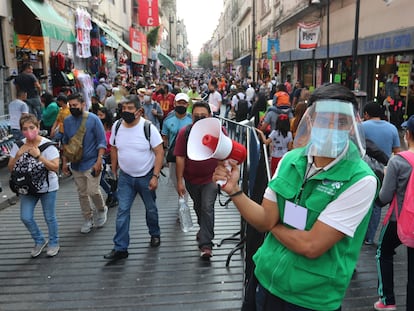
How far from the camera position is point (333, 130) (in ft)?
6.23

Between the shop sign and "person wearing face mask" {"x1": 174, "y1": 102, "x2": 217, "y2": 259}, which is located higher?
the shop sign

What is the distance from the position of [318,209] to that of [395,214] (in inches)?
68.8

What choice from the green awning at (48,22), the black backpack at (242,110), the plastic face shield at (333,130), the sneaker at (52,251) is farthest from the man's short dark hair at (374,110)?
the black backpack at (242,110)

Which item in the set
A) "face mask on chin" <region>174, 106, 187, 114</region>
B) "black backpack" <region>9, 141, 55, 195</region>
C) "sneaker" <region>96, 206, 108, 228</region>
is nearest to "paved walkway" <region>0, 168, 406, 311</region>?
"sneaker" <region>96, 206, 108, 228</region>

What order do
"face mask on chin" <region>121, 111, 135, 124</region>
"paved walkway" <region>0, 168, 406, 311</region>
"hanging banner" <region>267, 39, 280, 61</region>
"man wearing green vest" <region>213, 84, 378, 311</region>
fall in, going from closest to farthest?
"man wearing green vest" <region>213, 84, 378, 311</region>
"paved walkway" <region>0, 168, 406, 311</region>
"face mask on chin" <region>121, 111, 135, 124</region>
"hanging banner" <region>267, 39, 280, 61</region>

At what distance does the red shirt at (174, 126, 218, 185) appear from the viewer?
4586 mm

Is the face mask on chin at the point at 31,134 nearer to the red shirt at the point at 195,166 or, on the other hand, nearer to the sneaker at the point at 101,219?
the red shirt at the point at 195,166

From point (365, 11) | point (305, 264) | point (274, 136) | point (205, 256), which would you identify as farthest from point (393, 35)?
point (305, 264)

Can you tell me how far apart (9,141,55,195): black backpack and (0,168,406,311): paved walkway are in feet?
2.85

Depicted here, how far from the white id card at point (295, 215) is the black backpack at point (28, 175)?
343cm

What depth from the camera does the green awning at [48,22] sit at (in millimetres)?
9875

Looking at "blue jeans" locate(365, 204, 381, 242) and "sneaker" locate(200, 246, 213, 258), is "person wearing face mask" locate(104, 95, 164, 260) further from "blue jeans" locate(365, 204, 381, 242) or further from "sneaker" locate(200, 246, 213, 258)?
"blue jeans" locate(365, 204, 381, 242)

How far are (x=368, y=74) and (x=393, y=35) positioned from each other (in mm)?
3182

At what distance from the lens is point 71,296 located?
12.7ft
